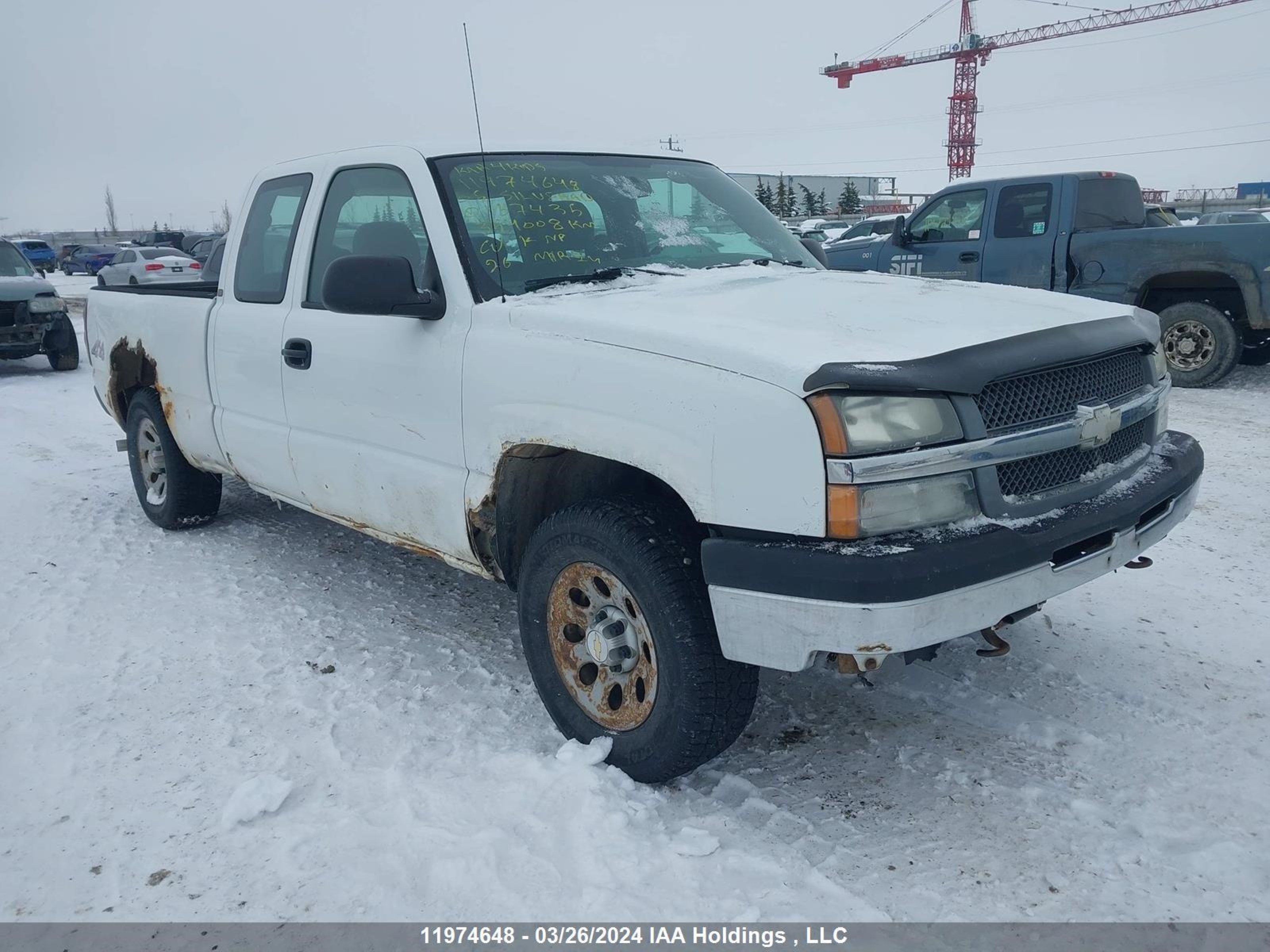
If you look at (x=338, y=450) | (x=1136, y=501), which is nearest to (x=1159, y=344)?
(x=1136, y=501)

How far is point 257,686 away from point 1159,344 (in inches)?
134

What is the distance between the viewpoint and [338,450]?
12.2ft

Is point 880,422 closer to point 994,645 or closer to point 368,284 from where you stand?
point 994,645

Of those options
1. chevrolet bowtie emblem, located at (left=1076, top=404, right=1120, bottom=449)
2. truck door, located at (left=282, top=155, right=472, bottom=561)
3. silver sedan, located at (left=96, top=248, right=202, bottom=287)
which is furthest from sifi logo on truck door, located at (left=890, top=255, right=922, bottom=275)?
silver sedan, located at (left=96, top=248, right=202, bottom=287)

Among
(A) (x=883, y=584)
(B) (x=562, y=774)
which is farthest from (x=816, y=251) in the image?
(B) (x=562, y=774)

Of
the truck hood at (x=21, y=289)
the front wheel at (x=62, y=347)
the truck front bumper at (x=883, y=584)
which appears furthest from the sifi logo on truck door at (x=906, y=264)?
the truck hood at (x=21, y=289)

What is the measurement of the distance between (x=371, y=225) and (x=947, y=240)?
7347 mm

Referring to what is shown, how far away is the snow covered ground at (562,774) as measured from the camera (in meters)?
2.40

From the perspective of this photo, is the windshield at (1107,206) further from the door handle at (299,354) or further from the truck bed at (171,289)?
the door handle at (299,354)

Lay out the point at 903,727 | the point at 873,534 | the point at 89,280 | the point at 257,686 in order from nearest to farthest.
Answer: the point at 873,534, the point at 903,727, the point at 257,686, the point at 89,280

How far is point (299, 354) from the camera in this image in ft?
12.6

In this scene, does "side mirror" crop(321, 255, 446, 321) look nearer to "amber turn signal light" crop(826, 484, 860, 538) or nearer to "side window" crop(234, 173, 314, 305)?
"side window" crop(234, 173, 314, 305)

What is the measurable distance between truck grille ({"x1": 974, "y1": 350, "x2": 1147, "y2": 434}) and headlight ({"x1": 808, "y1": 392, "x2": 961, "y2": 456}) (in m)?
0.14

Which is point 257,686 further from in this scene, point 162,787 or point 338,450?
point 338,450
